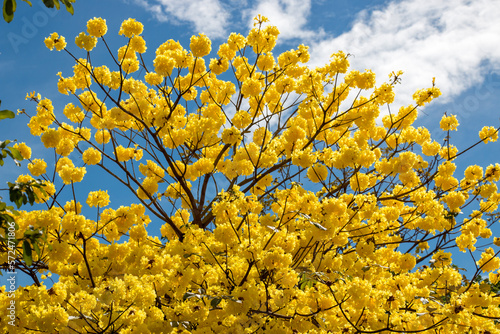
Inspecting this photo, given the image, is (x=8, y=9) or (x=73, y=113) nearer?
(x=8, y=9)

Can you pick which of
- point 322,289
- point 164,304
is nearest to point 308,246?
point 322,289

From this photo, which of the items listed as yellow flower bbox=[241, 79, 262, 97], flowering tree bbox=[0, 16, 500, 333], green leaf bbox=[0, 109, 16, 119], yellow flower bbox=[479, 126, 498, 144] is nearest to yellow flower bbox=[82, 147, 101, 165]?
flowering tree bbox=[0, 16, 500, 333]

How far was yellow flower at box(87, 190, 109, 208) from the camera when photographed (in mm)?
4016

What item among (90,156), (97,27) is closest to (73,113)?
(90,156)

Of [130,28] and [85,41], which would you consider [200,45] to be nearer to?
[130,28]

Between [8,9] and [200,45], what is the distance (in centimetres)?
232

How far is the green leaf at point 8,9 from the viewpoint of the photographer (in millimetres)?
2369

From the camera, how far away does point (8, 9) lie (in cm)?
238

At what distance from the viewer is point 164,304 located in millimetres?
3438

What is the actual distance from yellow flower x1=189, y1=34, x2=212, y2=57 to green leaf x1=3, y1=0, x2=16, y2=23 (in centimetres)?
227

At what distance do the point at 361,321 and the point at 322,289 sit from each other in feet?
1.72

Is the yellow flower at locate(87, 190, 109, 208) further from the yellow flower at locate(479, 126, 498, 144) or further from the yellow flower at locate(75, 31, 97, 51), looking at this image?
the yellow flower at locate(479, 126, 498, 144)

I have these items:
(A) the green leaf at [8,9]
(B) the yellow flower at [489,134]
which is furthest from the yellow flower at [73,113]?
(B) the yellow flower at [489,134]

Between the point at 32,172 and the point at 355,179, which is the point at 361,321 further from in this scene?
the point at 32,172
